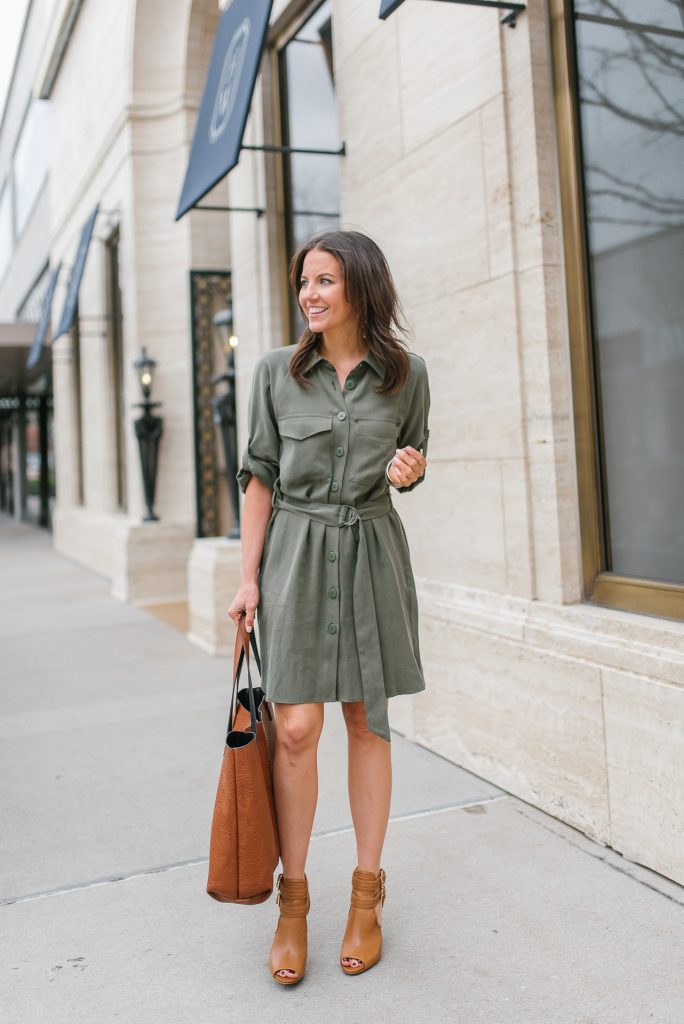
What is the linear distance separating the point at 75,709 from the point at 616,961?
12.9 ft

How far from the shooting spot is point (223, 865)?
2.45 metres

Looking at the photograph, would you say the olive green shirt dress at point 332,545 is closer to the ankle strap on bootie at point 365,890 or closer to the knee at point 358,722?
the knee at point 358,722

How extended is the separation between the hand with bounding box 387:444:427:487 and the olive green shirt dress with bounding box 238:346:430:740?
160 mm

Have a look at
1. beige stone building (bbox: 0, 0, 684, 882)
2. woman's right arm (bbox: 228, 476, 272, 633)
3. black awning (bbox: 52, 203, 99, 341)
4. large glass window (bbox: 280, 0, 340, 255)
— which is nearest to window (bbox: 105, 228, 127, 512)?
black awning (bbox: 52, 203, 99, 341)

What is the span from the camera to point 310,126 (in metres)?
6.48

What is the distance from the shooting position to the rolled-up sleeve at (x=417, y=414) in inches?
106

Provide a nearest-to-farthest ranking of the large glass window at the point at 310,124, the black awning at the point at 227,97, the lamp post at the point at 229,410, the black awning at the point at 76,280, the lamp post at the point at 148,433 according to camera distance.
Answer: the black awning at the point at 227,97, the large glass window at the point at 310,124, the lamp post at the point at 229,410, the lamp post at the point at 148,433, the black awning at the point at 76,280

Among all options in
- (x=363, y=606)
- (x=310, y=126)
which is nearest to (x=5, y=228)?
(x=310, y=126)

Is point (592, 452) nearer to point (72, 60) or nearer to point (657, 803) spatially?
point (657, 803)

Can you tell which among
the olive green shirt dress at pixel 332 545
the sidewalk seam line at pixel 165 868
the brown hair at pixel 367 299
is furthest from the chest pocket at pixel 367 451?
the sidewalk seam line at pixel 165 868

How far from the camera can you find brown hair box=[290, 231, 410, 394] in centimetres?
255

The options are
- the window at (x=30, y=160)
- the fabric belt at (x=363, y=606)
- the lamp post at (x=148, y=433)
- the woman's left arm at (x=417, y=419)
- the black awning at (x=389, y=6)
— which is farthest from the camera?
the window at (x=30, y=160)

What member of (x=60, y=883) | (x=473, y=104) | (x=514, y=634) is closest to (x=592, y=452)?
(x=514, y=634)

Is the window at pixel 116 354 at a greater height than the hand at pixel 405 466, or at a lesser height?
greater
